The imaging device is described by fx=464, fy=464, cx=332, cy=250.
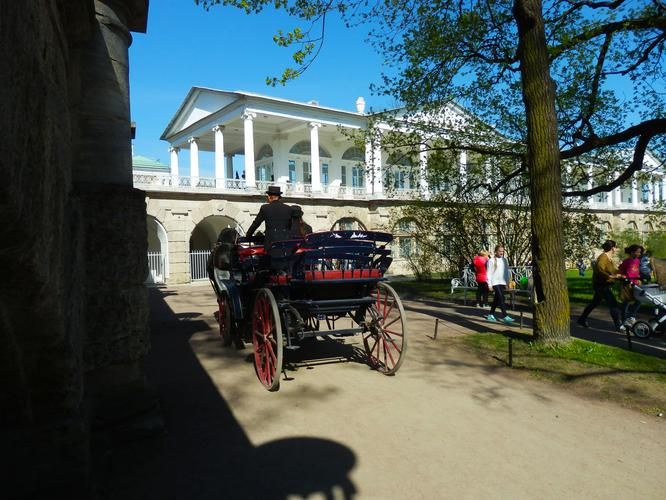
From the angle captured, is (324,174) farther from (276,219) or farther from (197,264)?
(276,219)

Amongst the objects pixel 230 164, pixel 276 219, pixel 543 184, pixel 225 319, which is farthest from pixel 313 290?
pixel 230 164

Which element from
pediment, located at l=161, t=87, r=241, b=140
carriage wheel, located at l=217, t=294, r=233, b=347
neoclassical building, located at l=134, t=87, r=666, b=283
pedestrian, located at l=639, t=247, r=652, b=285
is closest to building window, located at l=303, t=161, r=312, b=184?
neoclassical building, located at l=134, t=87, r=666, b=283

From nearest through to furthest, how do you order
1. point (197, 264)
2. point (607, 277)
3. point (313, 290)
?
point (313, 290)
point (607, 277)
point (197, 264)

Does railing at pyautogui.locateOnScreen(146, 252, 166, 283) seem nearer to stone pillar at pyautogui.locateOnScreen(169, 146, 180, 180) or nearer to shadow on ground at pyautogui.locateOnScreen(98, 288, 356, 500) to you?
stone pillar at pyautogui.locateOnScreen(169, 146, 180, 180)

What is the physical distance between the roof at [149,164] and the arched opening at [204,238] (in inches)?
221

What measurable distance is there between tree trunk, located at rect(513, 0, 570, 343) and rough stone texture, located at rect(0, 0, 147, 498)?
5.73 m

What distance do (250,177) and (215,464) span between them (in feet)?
77.8

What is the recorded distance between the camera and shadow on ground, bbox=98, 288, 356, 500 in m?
3.19

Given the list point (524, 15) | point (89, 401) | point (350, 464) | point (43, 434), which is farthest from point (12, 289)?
point (524, 15)

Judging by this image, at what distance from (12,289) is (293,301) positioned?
12.1 feet

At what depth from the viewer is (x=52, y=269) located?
2109mm

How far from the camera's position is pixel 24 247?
1686 mm

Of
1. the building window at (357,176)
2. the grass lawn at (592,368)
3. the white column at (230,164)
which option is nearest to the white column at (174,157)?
the white column at (230,164)

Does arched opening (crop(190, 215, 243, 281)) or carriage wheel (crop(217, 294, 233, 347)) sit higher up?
arched opening (crop(190, 215, 243, 281))
